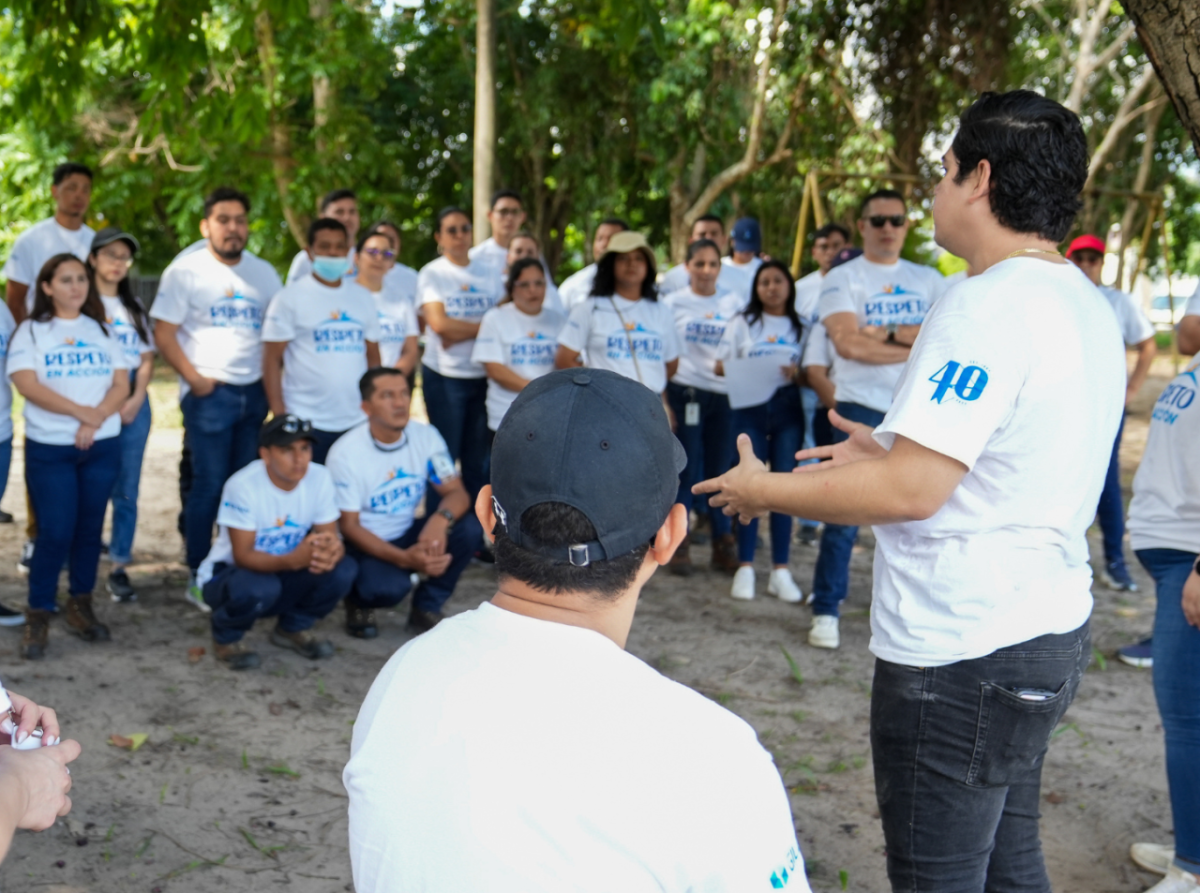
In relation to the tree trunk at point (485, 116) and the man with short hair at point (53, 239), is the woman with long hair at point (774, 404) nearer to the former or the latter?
the tree trunk at point (485, 116)

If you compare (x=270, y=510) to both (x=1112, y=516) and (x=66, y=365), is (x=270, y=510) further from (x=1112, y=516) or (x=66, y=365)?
(x=1112, y=516)

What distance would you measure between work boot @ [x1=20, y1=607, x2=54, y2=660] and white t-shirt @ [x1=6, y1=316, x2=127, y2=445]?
2.50 ft

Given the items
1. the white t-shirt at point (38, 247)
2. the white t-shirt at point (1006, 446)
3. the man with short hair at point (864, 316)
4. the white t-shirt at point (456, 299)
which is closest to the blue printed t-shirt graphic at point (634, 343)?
the white t-shirt at point (456, 299)

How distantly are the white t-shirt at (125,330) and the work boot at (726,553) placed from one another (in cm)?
346

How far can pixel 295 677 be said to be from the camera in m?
4.80

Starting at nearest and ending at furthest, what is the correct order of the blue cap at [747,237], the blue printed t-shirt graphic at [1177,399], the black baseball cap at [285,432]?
1. the blue printed t-shirt graphic at [1177,399]
2. the black baseball cap at [285,432]
3. the blue cap at [747,237]

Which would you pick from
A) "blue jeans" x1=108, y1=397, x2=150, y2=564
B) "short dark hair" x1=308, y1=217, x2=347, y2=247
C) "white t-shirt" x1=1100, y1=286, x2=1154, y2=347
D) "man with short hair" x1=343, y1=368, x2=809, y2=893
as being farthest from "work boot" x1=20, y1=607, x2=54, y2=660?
"white t-shirt" x1=1100, y1=286, x2=1154, y2=347

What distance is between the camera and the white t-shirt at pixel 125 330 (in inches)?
221

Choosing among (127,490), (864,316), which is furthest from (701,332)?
(127,490)

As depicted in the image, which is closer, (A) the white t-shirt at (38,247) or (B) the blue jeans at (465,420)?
(A) the white t-shirt at (38,247)

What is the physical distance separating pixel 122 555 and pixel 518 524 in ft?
17.4

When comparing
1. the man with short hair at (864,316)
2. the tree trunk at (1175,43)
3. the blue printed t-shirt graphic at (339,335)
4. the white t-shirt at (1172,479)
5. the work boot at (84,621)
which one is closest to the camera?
the tree trunk at (1175,43)

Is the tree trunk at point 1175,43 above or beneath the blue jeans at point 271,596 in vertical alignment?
above

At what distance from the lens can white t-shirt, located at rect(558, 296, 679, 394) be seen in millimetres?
6234
